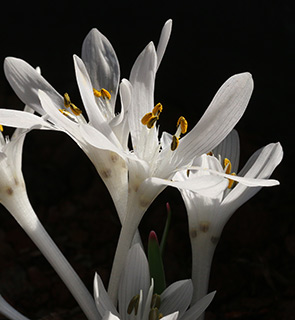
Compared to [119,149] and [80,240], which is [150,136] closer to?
[119,149]

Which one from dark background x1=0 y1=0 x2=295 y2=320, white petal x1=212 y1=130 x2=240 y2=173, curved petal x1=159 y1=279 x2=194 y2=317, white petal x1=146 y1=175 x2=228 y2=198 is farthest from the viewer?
dark background x1=0 y1=0 x2=295 y2=320

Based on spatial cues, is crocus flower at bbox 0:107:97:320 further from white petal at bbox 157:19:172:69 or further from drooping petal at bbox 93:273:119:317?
white petal at bbox 157:19:172:69

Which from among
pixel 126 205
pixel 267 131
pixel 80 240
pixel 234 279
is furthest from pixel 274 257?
pixel 126 205

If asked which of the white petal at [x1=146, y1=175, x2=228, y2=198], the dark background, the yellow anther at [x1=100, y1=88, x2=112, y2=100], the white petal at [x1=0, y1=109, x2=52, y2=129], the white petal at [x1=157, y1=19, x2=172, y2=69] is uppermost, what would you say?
the white petal at [x1=157, y1=19, x2=172, y2=69]

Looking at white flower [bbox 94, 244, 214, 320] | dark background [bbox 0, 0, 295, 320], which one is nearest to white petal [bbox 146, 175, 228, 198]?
white flower [bbox 94, 244, 214, 320]

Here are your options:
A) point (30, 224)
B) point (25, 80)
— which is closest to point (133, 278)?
point (30, 224)

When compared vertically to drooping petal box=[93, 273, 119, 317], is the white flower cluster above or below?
above

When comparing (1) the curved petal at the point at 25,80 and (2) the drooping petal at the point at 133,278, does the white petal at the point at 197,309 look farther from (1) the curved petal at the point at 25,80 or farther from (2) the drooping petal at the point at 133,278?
(1) the curved petal at the point at 25,80
